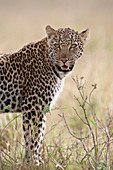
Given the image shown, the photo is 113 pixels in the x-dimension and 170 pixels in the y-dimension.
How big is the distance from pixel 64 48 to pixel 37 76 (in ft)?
1.81

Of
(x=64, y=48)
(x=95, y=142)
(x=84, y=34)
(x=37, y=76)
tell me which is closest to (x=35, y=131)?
(x=37, y=76)

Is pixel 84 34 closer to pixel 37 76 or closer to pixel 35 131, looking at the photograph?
pixel 37 76

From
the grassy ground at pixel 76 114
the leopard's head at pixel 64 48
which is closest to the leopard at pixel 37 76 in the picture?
the leopard's head at pixel 64 48

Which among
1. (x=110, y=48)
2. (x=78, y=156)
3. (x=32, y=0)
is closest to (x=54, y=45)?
(x=78, y=156)

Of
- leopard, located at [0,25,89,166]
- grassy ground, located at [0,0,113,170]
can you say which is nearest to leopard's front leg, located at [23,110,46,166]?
leopard, located at [0,25,89,166]

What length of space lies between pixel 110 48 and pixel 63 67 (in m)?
11.4

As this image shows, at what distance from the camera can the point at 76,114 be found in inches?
462

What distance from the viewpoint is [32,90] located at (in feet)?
27.3

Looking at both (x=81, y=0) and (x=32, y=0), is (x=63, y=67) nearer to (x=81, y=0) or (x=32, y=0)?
(x=81, y=0)

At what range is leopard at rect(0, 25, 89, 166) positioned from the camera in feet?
27.1

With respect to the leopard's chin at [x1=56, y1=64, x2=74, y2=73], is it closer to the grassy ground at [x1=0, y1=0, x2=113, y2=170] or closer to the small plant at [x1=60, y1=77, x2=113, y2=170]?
the grassy ground at [x1=0, y1=0, x2=113, y2=170]

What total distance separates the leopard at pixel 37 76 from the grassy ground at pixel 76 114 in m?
0.25

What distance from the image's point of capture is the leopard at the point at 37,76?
27.1ft

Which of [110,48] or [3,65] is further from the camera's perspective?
[110,48]
